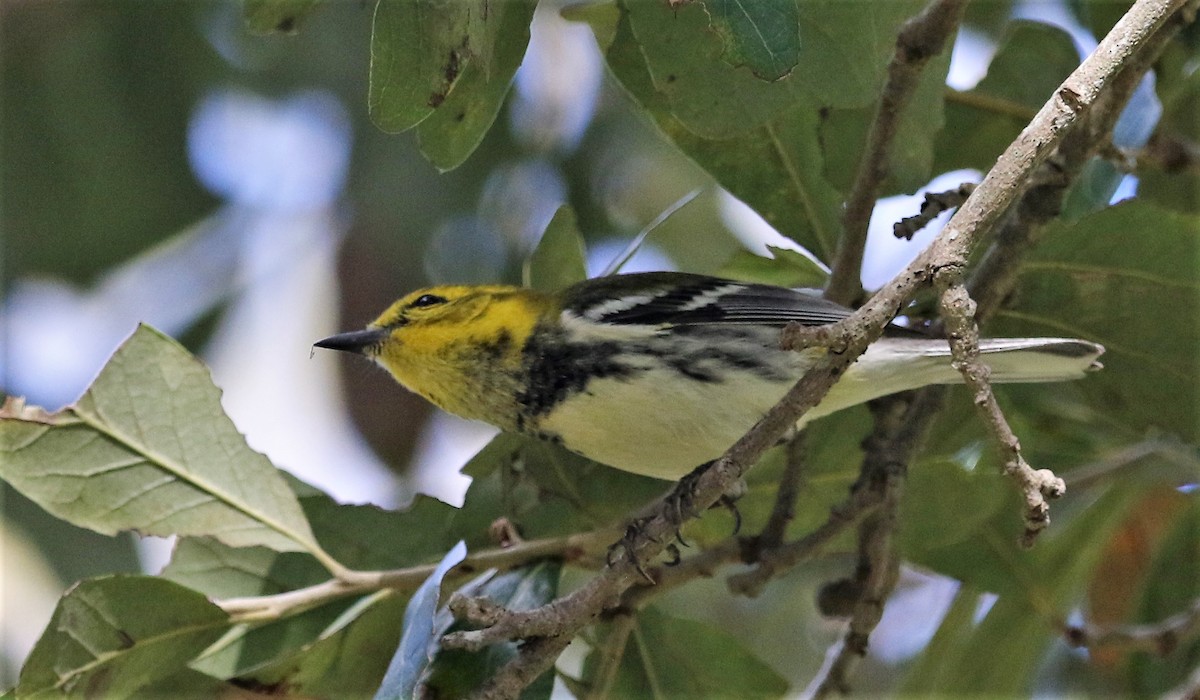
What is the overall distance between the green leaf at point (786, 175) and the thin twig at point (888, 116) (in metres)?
0.19

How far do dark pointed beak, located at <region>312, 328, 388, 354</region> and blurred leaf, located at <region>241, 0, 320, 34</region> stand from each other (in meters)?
0.74

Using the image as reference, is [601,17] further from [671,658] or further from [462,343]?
[671,658]

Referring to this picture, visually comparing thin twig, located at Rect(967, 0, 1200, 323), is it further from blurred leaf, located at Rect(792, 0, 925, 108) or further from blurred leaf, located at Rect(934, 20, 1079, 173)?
blurred leaf, located at Rect(934, 20, 1079, 173)

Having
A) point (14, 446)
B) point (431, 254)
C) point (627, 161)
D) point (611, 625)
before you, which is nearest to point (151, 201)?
point (431, 254)

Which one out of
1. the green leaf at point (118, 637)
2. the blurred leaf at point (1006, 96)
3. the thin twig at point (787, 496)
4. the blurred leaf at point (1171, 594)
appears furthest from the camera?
the blurred leaf at point (1171, 594)

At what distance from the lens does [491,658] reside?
1913mm

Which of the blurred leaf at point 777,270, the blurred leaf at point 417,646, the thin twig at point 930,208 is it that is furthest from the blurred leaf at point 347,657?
the thin twig at point 930,208

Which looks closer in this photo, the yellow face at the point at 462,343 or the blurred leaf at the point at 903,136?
the blurred leaf at the point at 903,136

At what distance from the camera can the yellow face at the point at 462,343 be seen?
98.0 inches

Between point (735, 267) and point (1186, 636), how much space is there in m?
1.18

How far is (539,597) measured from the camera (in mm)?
2053

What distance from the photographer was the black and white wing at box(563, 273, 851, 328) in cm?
241

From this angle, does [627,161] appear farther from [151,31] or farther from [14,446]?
[14,446]

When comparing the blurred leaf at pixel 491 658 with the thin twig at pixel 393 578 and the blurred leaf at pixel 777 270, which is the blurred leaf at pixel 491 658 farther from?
the blurred leaf at pixel 777 270
